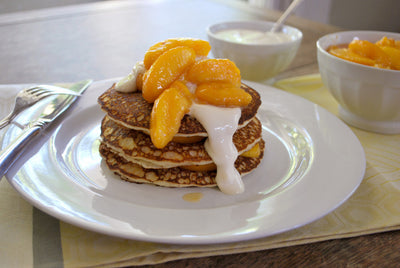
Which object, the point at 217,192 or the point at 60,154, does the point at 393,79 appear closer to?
the point at 217,192

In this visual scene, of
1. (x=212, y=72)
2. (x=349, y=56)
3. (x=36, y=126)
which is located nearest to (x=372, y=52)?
(x=349, y=56)

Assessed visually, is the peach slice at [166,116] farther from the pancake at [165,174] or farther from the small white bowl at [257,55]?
the small white bowl at [257,55]

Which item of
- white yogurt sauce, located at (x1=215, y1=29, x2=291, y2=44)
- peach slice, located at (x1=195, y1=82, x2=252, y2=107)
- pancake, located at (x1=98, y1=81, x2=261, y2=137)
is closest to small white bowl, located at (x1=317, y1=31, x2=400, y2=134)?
white yogurt sauce, located at (x1=215, y1=29, x2=291, y2=44)

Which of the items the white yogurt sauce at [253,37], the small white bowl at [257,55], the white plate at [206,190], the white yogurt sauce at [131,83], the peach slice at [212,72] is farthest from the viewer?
the white yogurt sauce at [253,37]

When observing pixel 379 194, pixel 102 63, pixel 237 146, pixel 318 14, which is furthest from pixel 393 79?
pixel 318 14

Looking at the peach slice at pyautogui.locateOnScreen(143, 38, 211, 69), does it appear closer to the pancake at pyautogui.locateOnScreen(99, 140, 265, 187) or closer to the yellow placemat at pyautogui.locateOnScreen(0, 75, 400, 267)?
the pancake at pyautogui.locateOnScreen(99, 140, 265, 187)

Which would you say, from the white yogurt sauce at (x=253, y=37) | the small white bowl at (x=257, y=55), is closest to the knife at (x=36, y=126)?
the small white bowl at (x=257, y=55)
